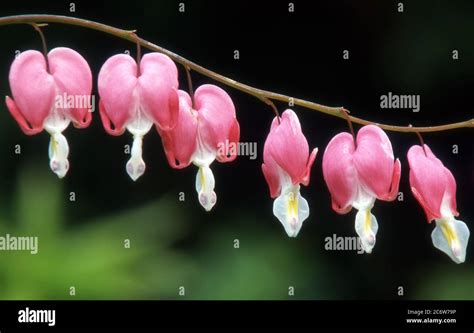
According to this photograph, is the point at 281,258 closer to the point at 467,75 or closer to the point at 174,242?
the point at 174,242

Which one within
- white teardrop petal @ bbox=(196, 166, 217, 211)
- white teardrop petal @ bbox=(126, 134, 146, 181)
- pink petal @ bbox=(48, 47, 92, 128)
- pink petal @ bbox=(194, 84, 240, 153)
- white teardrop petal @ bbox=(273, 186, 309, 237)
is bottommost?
white teardrop petal @ bbox=(273, 186, 309, 237)

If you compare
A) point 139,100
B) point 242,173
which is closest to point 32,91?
point 139,100

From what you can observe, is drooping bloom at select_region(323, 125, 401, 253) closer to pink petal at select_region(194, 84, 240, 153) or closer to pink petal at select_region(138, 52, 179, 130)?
pink petal at select_region(194, 84, 240, 153)

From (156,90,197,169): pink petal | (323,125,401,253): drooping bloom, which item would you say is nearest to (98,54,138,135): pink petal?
(156,90,197,169): pink petal

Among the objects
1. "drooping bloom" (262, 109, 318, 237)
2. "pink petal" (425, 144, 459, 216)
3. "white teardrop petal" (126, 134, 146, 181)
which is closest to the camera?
"white teardrop petal" (126, 134, 146, 181)

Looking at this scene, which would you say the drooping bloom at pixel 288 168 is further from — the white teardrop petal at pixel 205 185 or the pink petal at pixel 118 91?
the pink petal at pixel 118 91
